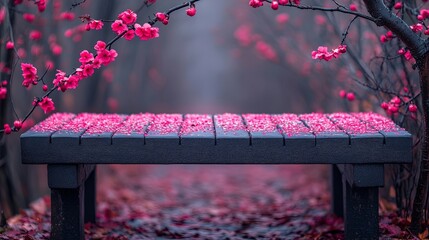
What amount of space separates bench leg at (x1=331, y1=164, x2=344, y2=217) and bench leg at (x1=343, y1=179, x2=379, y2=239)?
3.94 feet

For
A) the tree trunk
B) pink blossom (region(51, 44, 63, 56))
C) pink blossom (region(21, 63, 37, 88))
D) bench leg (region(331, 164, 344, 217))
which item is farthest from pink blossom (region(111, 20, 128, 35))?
pink blossom (region(51, 44, 63, 56))

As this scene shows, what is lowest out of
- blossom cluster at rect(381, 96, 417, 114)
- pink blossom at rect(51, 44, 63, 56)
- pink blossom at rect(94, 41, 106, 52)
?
blossom cluster at rect(381, 96, 417, 114)

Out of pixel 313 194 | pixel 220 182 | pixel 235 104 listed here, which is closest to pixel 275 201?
pixel 313 194

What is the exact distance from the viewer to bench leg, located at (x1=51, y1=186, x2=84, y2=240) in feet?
14.5

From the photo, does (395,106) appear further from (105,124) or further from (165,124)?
(105,124)

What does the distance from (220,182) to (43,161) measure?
5933mm

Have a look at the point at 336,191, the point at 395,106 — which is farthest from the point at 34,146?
the point at 336,191

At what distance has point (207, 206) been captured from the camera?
7.62 meters

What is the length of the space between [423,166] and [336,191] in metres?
1.30

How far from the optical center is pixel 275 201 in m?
7.94

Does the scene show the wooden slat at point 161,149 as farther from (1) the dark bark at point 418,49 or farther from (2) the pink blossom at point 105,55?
(1) the dark bark at point 418,49

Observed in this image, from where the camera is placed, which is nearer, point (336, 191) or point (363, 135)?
point (363, 135)

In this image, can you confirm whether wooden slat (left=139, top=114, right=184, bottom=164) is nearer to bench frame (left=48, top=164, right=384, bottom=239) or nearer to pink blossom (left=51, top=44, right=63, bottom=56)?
bench frame (left=48, top=164, right=384, bottom=239)

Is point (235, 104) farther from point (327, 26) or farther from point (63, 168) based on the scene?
point (63, 168)
